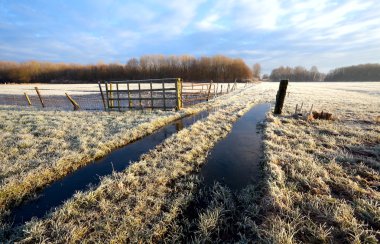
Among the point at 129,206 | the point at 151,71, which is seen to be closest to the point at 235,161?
the point at 129,206

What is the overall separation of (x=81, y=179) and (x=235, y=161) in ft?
14.5

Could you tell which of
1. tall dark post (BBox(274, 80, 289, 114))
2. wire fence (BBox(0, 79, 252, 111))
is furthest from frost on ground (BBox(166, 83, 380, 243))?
wire fence (BBox(0, 79, 252, 111))

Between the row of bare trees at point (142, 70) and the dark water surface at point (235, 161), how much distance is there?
239 ft

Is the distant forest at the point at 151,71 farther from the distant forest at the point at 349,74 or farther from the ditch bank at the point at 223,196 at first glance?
the ditch bank at the point at 223,196

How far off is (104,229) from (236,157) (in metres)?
4.36

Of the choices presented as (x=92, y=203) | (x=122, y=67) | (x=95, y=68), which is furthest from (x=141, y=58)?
(x=92, y=203)

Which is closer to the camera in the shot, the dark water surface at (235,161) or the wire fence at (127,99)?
the dark water surface at (235,161)

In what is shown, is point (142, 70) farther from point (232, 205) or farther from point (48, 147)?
point (232, 205)

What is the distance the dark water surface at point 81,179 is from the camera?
3808 millimetres

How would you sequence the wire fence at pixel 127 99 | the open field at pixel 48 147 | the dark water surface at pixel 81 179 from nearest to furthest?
1. the dark water surface at pixel 81 179
2. the open field at pixel 48 147
3. the wire fence at pixel 127 99

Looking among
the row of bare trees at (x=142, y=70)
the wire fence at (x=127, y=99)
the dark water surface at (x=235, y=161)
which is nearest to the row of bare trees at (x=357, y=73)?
the row of bare trees at (x=142, y=70)

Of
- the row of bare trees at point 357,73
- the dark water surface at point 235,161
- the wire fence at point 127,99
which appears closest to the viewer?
the dark water surface at point 235,161

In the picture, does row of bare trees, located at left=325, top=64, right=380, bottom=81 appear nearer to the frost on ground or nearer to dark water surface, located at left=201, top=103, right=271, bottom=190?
dark water surface, located at left=201, top=103, right=271, bottom=190

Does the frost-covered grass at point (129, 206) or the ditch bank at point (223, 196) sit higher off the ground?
the frost-covered grass at point (129, 206)
